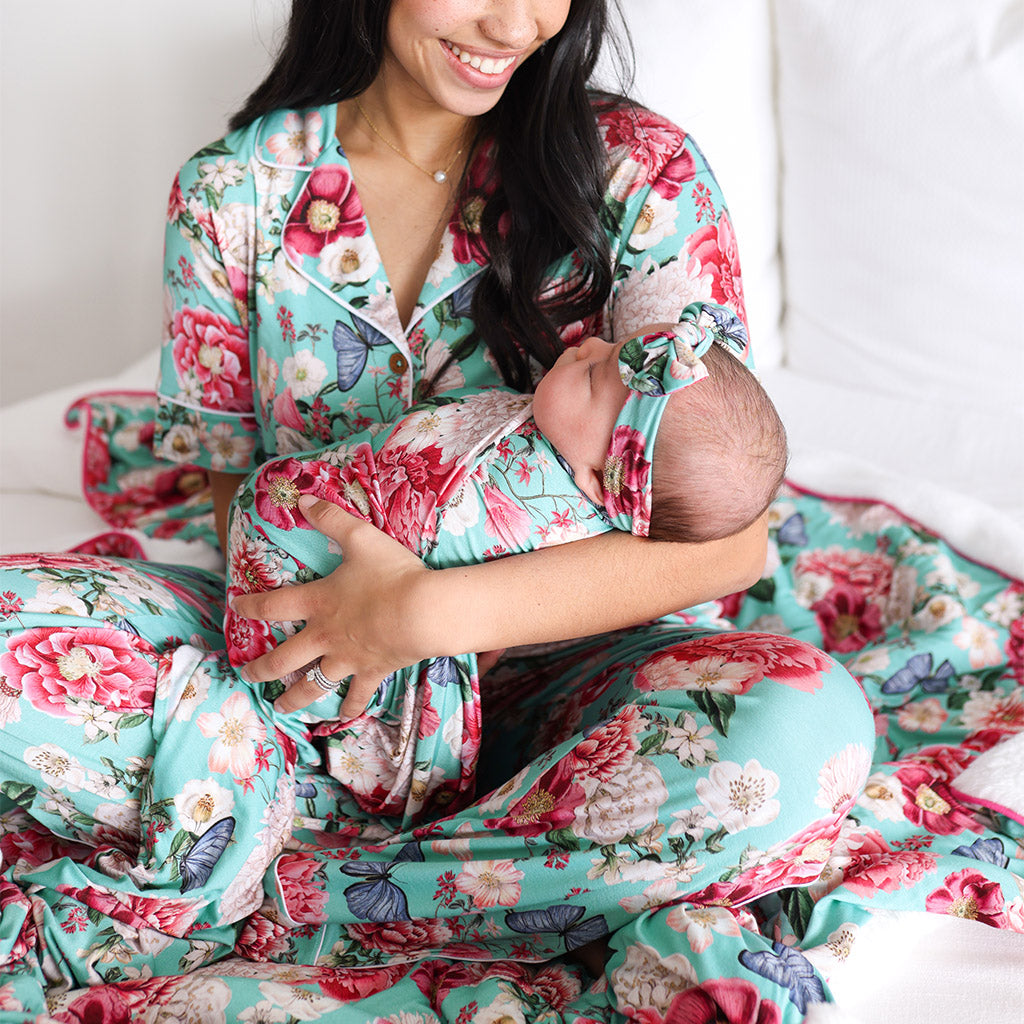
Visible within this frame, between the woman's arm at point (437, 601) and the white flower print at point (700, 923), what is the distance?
1.05 feet

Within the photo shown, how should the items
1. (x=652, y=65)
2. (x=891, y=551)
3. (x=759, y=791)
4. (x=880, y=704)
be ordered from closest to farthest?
(x=759, y=791), (x=880, y=704), (x=891, y=551), (x=652, y=65)

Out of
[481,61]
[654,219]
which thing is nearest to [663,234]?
[654,219]

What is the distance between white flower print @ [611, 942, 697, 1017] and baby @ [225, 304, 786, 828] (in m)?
0.28

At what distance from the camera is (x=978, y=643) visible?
4.99 feet

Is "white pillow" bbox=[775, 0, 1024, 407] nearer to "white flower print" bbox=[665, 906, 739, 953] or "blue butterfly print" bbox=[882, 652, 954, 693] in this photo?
"blue butterfly print" bbox=[882, 652, 954, 693]

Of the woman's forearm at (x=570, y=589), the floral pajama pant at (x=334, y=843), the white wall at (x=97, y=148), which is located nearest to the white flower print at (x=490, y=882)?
the floral pajama pant at (x=334, y=843)

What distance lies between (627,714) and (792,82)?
4.19 feet

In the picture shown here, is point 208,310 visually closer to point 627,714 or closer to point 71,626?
point 71,626

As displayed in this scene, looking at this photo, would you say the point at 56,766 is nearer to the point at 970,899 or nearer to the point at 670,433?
the point at 670,433

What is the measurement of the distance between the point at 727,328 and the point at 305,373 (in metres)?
0.56

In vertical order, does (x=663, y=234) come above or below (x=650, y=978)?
above

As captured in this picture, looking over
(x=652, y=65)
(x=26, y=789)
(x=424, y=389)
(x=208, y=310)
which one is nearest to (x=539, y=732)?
(x=424, y=389)

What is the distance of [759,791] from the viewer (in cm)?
106

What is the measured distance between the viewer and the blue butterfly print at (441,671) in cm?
117
